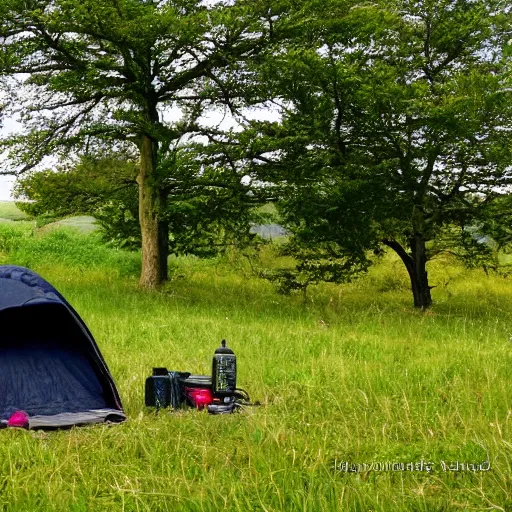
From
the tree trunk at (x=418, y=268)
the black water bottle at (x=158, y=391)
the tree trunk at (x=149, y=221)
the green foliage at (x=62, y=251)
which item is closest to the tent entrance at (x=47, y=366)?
the black water bottle at (x=158, y=391)

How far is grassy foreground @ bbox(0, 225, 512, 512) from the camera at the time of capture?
12.0ft

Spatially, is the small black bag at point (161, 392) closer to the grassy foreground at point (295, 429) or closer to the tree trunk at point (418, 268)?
the grassy foreground at point (295, 429)

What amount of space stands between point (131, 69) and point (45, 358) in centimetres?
898

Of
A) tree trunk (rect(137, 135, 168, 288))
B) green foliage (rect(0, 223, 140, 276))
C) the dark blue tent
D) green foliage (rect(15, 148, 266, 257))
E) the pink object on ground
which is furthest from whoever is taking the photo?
green foliage (rect(0, 223, 140, 276))

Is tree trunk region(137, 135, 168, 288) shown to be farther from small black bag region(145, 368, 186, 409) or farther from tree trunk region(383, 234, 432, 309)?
small black bag region(145, 368, 186, 409)

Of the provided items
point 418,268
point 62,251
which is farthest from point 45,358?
point 62,251

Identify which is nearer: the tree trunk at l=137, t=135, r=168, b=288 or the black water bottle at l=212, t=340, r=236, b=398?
the black water bottle at l=212, t=340, r=236, b=398

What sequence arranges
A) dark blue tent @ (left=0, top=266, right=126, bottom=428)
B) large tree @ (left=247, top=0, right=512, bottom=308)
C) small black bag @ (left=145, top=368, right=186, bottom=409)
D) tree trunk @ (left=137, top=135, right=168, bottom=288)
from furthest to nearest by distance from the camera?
tree trunk @ (left=137, top=135, right=168, bottom=288) → large tree @ (left=247, top=0, right=512, bottom=308) → small black bag @ (left=145, top=368, right=186, bottom=409) → dark blue tent @ (left=0, top=266, right=126, bottom=428)

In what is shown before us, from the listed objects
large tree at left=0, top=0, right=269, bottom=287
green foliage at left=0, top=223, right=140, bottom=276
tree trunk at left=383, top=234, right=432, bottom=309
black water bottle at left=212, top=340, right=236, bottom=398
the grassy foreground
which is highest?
large tree at left=0, top=0, right=269, bottom=287

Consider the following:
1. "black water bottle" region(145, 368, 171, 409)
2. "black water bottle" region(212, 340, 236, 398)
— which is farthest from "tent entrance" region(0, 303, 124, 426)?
"black water bottle" region(212, 340, 236, 398)

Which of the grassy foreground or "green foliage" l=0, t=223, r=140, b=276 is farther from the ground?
"green foliage" l=0, t=223, r=140, b=276

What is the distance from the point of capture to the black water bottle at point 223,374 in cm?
561

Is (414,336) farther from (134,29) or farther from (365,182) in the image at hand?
(134,29)

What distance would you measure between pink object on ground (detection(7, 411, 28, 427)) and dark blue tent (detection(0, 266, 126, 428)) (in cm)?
28
